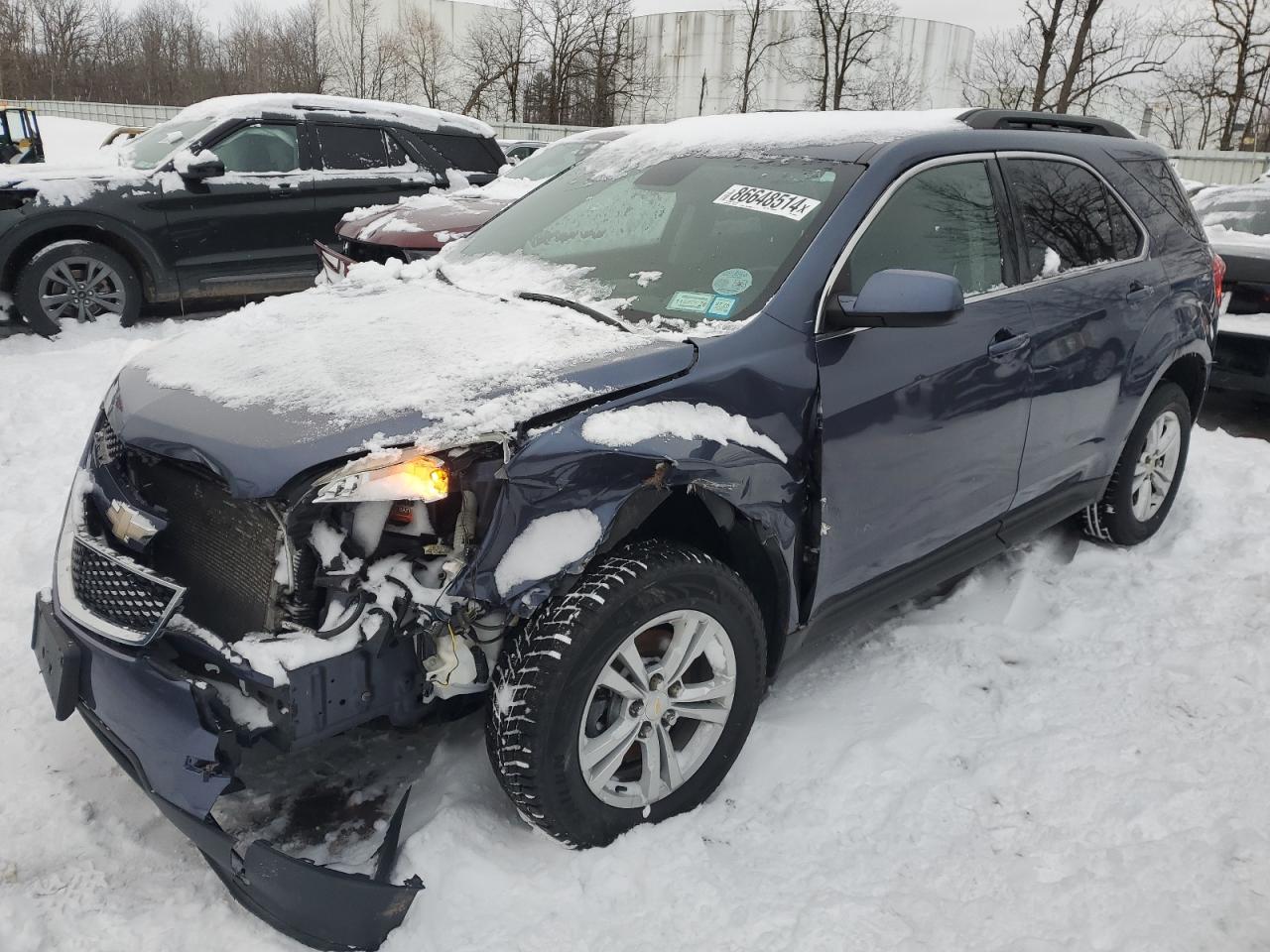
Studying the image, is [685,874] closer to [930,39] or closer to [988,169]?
[988,169]

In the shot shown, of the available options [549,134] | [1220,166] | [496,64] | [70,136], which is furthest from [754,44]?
[70,136]

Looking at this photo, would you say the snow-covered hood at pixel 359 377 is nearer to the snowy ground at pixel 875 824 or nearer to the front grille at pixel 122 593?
the front grille at pixel 122 593

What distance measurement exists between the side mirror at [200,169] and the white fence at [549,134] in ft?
74.8

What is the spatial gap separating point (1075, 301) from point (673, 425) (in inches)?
79.4

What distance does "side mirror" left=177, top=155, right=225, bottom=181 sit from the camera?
7.29m

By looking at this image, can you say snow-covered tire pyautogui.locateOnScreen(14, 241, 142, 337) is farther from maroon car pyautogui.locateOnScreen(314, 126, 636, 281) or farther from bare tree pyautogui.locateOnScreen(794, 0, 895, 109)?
bare tree pyautogui.locateOnScreen(794, 0, 895, 109)

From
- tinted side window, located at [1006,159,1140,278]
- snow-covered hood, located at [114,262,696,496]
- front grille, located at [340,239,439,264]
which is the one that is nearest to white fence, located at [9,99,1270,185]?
front grille, located at [340,239,439,264]

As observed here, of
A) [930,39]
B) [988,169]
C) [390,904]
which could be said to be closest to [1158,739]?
[988,169]

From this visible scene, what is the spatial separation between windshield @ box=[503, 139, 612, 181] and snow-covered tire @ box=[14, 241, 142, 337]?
3.27 metres

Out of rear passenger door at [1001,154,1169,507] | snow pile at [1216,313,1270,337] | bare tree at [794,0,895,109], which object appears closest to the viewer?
rear passenger door at [1001,154,1169,507]

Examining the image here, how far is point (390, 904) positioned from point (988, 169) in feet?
9.67

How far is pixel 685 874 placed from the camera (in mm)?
2377

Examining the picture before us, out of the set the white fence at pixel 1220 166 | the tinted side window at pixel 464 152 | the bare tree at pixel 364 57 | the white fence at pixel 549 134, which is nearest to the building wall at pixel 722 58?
the bare tree at pixel 364 57

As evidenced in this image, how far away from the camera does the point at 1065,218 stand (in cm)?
362
